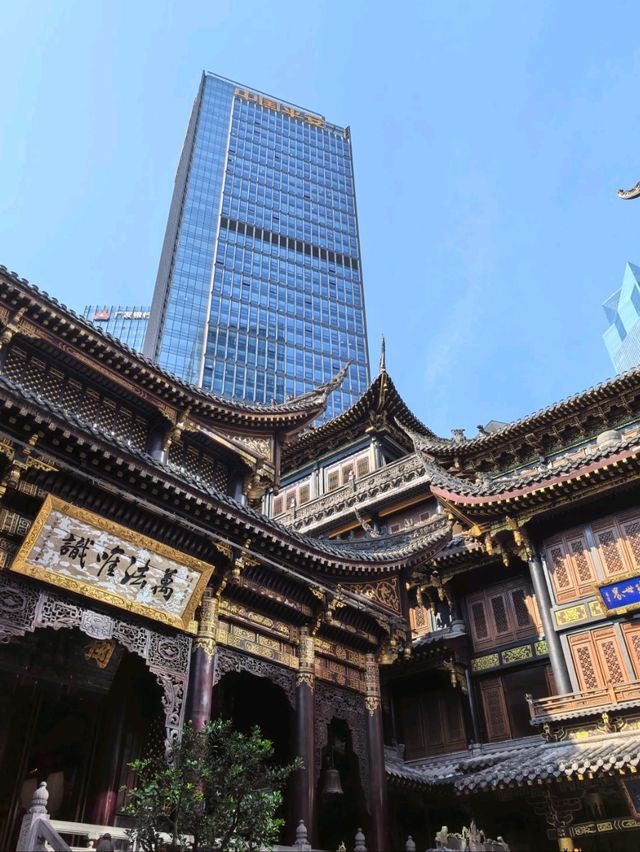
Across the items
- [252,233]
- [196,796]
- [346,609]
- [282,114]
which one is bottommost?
[196,796]

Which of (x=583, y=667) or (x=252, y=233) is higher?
(x=252, y=233)

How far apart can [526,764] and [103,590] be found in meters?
9.60

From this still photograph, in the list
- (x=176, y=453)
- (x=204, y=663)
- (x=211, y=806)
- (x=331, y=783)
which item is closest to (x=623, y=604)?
(x=331, y=783)

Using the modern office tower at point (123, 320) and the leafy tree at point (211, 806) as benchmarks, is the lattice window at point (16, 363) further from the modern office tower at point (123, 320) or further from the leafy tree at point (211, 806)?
the modern office tower at point (123, 320)

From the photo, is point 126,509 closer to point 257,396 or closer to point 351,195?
point 257,396

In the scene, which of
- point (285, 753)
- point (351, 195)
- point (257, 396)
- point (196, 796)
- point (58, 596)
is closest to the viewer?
point (196, 796)

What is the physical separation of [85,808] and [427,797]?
8692 millimetres

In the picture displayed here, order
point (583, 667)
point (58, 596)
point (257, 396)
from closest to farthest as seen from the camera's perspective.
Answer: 1. point (58, 596)
2. point (583, 667)
3. point (257, 396)

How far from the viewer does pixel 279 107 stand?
13012 cm

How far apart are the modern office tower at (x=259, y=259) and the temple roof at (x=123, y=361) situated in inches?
2649

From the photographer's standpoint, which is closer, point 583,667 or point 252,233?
point 583,667

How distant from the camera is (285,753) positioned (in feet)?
43.7

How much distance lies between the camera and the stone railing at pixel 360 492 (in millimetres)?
24516

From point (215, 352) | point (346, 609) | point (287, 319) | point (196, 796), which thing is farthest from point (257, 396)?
point (196, 796)
